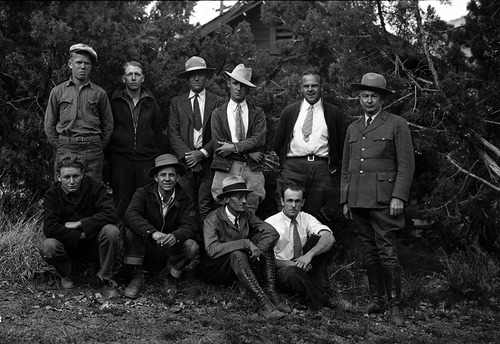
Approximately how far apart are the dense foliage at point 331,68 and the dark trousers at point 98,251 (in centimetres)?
166

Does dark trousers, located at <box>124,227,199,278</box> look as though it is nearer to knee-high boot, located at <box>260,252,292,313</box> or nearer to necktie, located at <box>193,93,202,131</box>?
knee-high boot, located at <box>260,252,292,313</box>

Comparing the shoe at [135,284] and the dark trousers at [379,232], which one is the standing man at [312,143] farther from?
the shoe at [135,284]

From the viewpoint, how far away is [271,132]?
854 centimetres

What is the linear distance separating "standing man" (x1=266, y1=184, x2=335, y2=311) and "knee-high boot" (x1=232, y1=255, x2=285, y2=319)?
1.37 ft

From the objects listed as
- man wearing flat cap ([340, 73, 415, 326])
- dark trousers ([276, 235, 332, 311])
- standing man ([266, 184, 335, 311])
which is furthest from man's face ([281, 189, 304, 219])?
man wearing flat cap ([340, 73, 415, 326])

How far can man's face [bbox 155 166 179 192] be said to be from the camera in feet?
21.7

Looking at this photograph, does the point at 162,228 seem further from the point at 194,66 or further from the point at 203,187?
the point at 194,66

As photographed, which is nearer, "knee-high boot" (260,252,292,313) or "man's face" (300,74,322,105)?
"knee-high boot" (260,252,292,313)

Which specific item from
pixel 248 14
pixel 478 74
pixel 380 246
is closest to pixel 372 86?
pixel 380 246

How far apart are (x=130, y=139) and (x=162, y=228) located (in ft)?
3.98

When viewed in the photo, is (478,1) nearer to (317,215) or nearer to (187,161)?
(317,215)

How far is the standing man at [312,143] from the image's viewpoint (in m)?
7.18

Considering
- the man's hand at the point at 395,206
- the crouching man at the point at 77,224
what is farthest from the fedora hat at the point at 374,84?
the crouching man at the point at 77,224

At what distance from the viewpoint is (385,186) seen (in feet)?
20.9
